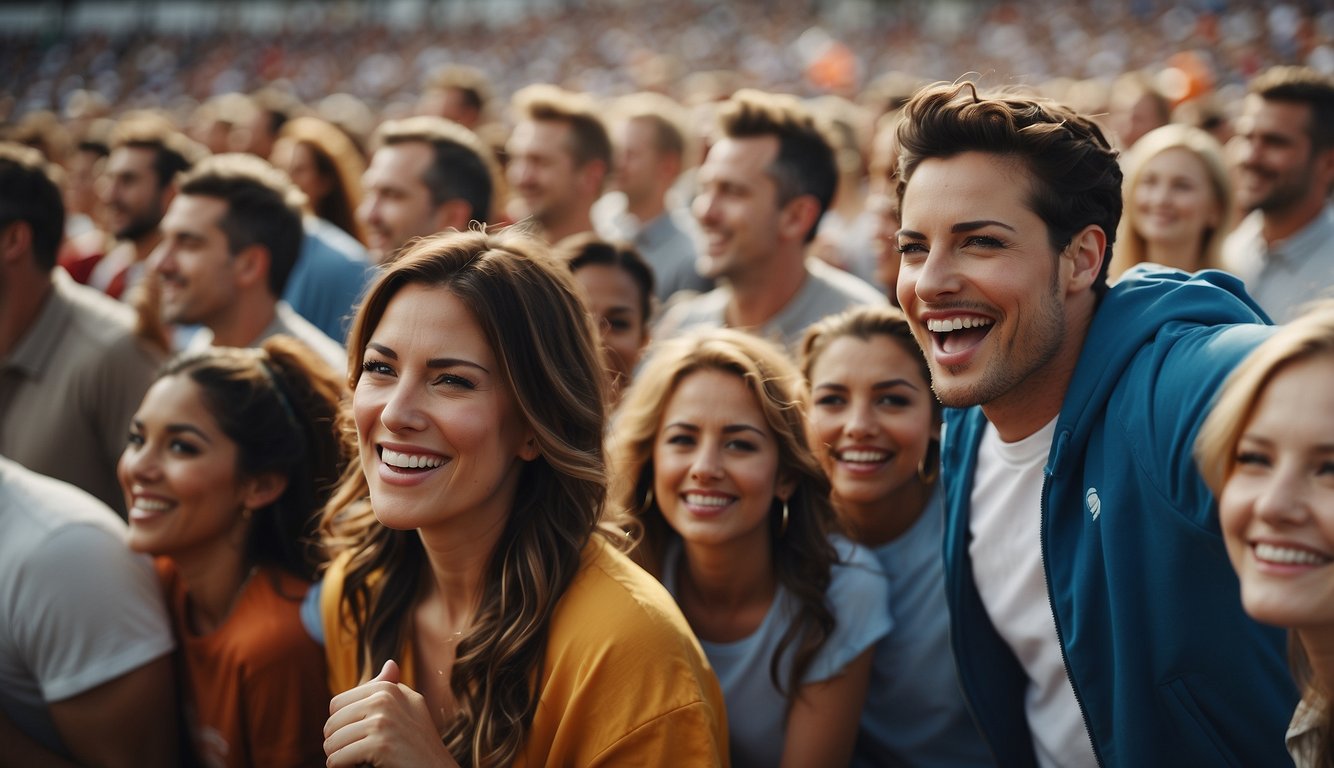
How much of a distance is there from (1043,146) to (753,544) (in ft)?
4.34

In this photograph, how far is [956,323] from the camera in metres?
2.70

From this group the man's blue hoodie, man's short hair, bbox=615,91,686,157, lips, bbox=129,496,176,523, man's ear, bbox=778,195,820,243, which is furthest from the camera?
man's short hair, bbox=615,91,686,157

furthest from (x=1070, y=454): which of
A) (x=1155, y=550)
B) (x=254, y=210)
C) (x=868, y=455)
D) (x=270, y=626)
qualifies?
(x=254, y=210)

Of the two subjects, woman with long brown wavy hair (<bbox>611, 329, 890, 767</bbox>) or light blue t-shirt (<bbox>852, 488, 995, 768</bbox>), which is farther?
light blue t-shirt (<bbox>852, 488, 995, 768</bbox>)

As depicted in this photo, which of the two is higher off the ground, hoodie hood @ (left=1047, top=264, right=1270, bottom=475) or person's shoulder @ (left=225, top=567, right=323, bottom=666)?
hoodie hood @ (left=1047, top=264, right=1270, bottom=475)

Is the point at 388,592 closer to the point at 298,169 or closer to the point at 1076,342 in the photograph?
the point at 1076,342

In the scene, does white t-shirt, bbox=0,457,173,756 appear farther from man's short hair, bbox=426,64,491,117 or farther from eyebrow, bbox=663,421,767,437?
man's short hair, bbox=426,64,491,117

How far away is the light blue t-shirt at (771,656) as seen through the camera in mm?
3090

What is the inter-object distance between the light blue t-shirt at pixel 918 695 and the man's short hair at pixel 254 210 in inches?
136

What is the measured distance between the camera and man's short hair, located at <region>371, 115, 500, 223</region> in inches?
251

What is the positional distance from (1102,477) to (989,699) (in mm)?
826

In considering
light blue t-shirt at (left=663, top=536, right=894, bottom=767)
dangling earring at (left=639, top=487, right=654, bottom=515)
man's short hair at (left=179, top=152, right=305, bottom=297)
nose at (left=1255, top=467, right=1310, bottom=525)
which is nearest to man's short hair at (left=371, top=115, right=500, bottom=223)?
man's short hair at (left=179, top=152, right=305, bottom=297)

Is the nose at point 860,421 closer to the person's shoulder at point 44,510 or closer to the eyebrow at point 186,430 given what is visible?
the eyebrow at point 186,430

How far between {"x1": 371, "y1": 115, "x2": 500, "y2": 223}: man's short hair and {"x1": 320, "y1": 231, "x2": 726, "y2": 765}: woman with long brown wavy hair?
365 cm
